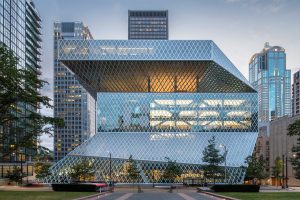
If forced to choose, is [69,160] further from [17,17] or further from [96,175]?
[17,17]

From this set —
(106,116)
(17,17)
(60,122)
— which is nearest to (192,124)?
(106,116)

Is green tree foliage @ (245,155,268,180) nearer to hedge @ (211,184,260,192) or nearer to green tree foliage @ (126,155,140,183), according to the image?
green tree foliage @ (126,155,140,183)

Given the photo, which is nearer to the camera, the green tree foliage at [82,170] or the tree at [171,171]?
the green tree foliage at [82,170]

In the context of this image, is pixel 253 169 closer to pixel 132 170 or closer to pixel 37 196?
pixel 132 170

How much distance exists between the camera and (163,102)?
326ft

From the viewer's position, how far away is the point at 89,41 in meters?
93.6

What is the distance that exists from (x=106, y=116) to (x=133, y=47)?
725 inches

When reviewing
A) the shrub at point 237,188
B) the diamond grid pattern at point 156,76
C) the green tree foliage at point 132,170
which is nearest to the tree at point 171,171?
the green tree foliage at point 132,170

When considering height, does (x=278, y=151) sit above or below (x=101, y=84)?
below

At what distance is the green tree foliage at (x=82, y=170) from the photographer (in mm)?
77000

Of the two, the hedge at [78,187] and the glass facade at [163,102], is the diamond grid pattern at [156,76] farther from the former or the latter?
the hedge at [78,187]

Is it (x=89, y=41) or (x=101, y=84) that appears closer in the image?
(x=89, y=41)

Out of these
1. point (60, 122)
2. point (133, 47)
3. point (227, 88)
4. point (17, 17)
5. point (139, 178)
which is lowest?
point (139, 178)

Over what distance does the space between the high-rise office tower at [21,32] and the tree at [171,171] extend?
3751 centimetres
